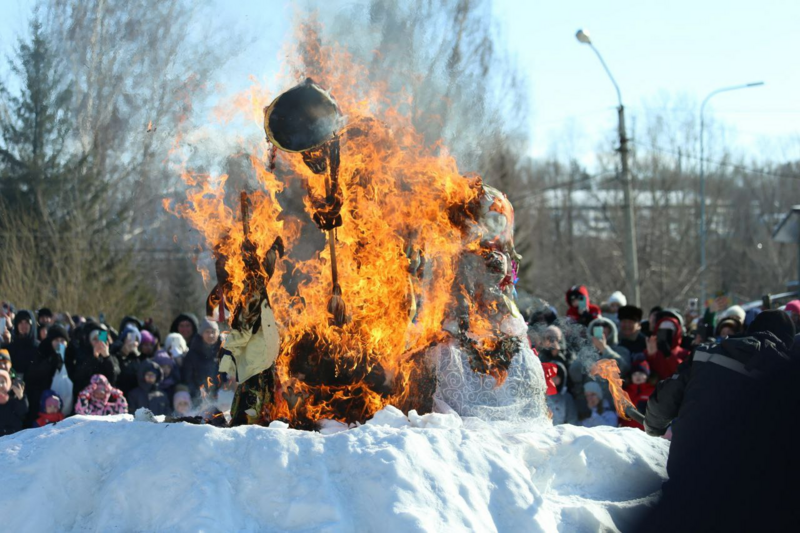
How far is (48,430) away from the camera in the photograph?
481 cm

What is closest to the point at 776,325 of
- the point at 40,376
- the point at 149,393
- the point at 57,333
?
the point at 149,393

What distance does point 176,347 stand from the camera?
10.2 m

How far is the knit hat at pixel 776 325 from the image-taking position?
426 cm

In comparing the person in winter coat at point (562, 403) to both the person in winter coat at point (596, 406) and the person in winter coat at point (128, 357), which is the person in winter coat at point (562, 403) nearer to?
the person in winter coat at point (596, 406)

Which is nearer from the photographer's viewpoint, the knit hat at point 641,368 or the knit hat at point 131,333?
the knit hat at point 641,368

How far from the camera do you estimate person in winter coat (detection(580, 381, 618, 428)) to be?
7973 millimetres

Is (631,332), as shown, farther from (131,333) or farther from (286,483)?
(286,483)

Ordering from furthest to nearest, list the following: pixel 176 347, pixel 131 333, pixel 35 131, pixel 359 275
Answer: pixel 35 131, pixel 176 347, pixel 131 333, pixel 359 275

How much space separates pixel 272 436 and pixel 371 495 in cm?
65

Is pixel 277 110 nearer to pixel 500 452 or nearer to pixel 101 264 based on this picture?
pixel 500 452

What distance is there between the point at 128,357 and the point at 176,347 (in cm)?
64

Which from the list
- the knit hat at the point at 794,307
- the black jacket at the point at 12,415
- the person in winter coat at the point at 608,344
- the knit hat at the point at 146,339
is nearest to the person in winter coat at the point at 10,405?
the black jacket at the point at 12,415

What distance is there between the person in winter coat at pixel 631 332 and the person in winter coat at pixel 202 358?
4563 mm

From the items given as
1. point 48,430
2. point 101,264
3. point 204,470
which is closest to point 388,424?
point 204,470
